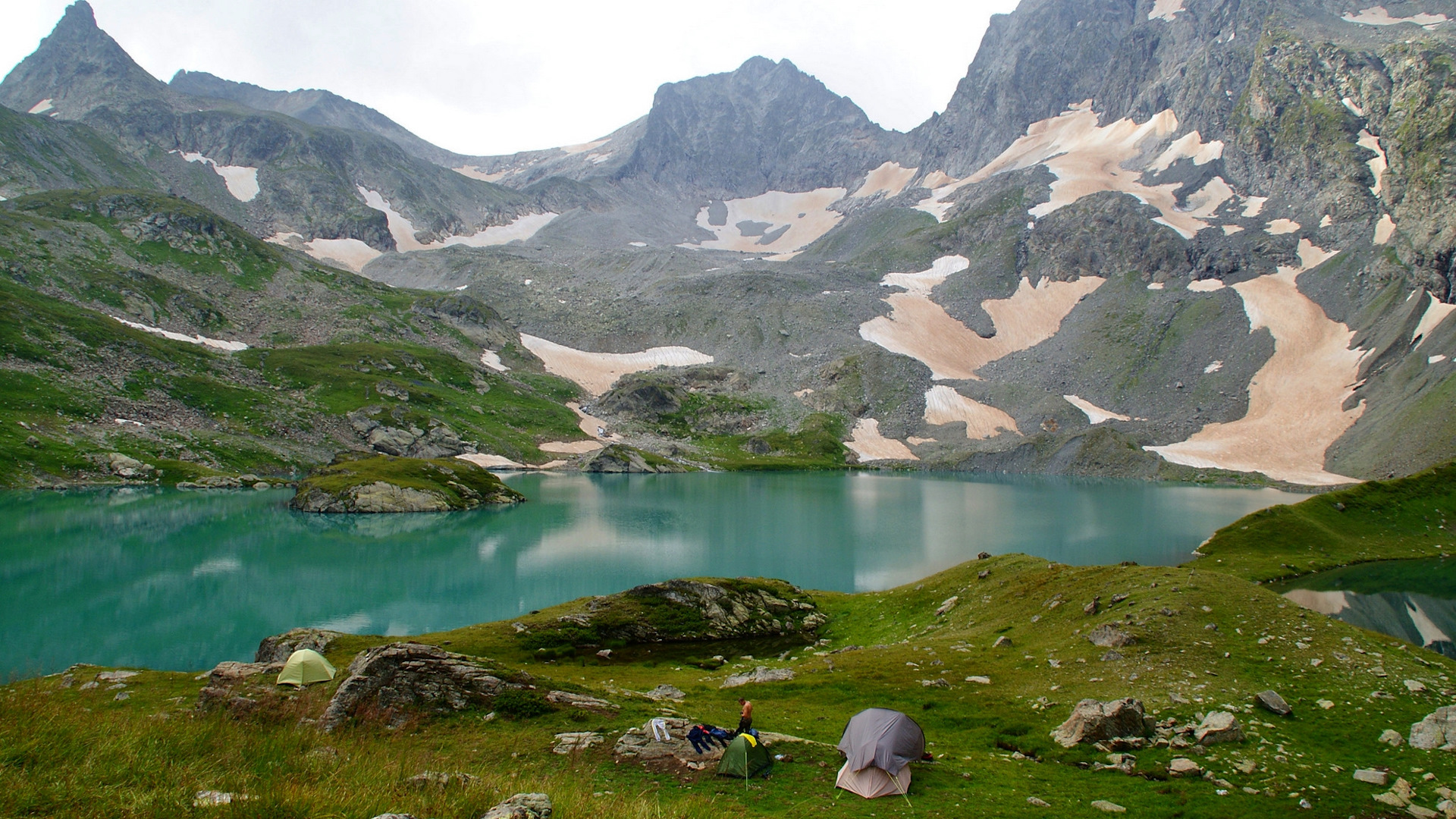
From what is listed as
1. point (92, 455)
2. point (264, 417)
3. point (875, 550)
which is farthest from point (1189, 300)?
point (92, 455)

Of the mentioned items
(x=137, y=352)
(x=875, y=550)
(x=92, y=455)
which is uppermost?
(x=137, y=352)

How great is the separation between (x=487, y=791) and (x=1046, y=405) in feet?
552

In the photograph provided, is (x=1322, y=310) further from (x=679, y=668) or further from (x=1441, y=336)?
(x=679, y=668)

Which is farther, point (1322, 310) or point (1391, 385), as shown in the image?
point (1322, 310)

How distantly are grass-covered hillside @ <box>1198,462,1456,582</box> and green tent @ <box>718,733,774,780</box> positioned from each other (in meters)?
42.7

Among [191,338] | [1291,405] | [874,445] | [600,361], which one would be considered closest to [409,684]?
[191,338]

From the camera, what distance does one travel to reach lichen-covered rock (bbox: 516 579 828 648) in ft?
112

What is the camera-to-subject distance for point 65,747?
7.62 meters

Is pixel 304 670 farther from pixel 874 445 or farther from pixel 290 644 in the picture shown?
pixel 874 445

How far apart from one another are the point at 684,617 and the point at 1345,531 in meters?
52.3

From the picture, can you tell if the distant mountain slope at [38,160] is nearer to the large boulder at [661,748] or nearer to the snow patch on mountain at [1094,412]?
the large boulder at [661,748]

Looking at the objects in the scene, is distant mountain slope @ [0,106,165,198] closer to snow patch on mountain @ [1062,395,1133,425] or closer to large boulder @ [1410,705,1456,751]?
large boulder @ [1410,705,1456,751]

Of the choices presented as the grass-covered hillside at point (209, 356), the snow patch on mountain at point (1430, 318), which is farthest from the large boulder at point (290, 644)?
the snow patch on mountain at point (1430, 318)

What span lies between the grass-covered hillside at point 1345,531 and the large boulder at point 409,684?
4676cm
